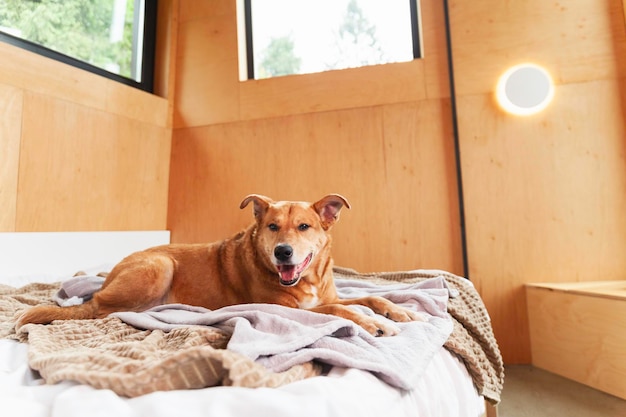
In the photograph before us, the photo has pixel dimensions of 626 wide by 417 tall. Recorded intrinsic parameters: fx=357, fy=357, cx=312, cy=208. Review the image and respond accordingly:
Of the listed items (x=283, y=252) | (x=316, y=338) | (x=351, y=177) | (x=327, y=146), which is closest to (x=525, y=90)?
(x=351, y=177)

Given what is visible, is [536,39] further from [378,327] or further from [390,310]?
[378,327]

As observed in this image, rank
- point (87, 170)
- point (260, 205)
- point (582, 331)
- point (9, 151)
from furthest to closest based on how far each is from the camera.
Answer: point (87, 170) → point (9, 151) → point (582, 331) → point (260, 205)

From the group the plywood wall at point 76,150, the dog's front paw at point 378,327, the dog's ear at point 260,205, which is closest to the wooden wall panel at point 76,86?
the plywood wall at point 76,150

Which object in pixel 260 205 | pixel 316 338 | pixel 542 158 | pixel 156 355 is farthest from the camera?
pixel 542 158

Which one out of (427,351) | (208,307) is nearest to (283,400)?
(427,351)

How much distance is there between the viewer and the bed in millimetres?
619

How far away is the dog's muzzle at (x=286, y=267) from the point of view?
59.8 inches

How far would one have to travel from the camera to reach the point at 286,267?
156 centimetres

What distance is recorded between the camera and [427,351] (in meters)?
1.03

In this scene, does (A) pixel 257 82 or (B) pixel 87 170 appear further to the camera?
(A) pixel 257 82

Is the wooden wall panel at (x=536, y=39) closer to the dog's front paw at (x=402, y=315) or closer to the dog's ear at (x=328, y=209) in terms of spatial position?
the dog's ear at (x=328, y=209)

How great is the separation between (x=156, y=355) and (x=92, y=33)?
3.50m

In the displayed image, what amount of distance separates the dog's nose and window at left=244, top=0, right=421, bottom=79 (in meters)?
2.48

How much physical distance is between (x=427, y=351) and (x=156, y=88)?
378 centimetres
